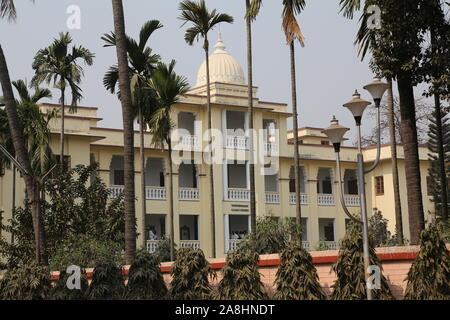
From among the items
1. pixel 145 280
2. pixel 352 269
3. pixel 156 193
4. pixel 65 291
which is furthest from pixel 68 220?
pixel 352 269

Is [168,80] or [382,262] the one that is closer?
[382,262]

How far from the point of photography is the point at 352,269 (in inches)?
579

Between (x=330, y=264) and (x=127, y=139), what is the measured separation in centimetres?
580

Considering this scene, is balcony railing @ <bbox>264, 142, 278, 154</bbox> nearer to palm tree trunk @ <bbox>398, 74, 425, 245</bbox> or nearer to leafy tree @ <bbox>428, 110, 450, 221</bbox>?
leafy tree @ <bbox>428, 110, 450, 221</bbox>

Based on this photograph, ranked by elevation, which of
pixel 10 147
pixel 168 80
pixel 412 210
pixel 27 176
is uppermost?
pixel 168 80

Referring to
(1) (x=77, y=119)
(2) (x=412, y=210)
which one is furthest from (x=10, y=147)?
(2) (x=412, y=210)

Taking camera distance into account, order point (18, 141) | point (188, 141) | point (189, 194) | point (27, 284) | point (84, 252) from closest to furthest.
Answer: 1. point (27, 284)
2. point (18, 141)
3. point (84, 252)
4. point (188, 141)
5. point (189, 194)

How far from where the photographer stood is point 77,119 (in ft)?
120

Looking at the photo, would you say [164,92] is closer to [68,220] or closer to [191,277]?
[68,220]

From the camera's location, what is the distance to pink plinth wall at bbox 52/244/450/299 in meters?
14.6

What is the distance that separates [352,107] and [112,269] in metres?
6.44
